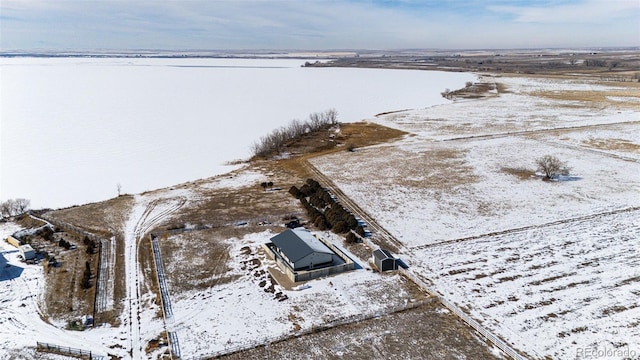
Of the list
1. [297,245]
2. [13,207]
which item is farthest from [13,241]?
[297,245]

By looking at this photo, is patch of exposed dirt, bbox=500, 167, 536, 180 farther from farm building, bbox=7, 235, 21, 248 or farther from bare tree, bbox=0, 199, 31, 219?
bare tree, bbox=0, 199, 31, 219

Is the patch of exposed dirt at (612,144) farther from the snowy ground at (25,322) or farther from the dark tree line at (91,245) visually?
the snowy ground at (25,322)

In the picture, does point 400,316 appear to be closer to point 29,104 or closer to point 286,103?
point 286,103

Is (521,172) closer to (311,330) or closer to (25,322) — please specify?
(311,330)

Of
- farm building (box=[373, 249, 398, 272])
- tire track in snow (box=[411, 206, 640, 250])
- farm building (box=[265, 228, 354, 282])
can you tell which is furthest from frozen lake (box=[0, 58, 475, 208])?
tire track in snow (box=[411, 206, 640, 250])

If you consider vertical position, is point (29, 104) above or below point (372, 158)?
above

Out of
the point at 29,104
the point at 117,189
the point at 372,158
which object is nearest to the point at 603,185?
the point at 372,158

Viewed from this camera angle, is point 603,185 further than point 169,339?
Yes
